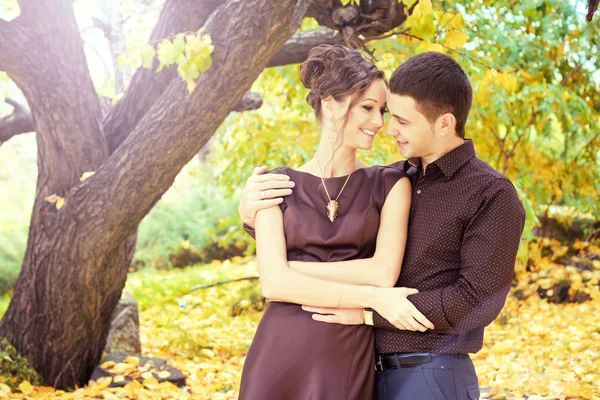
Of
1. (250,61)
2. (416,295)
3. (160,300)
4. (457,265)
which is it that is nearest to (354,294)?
(416,295)

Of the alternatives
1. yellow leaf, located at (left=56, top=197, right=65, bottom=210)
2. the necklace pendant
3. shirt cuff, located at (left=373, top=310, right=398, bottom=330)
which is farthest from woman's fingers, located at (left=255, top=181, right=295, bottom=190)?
yellow leaf, located at (left=56, top=197, right=65, bottom=210)

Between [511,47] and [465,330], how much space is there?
435 cm

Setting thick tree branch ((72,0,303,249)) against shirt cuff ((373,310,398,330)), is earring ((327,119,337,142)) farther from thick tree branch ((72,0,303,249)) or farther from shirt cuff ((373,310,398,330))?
thick tree branch ((72,0,303,249))

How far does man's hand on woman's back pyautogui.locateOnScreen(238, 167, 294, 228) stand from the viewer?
2209 millimetres

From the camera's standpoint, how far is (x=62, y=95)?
4.49m

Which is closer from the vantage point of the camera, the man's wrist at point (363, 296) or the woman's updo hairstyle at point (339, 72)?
the man's wrist at point (363, 296)

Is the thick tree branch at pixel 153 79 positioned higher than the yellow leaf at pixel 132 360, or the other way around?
the thick tree branch at pixel 153 79

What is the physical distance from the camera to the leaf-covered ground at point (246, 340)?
14.4 ft

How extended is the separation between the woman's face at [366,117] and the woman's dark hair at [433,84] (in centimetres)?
12

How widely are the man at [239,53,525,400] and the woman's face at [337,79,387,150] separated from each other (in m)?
0.08

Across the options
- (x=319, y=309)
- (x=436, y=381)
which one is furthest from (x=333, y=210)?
(x=436, y=381)

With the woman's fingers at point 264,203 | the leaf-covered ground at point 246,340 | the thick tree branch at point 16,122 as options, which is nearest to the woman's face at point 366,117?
the woman's fingers at point 264,203

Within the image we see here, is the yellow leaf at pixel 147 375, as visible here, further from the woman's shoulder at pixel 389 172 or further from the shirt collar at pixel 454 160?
the shirt collar at pixel 454 160

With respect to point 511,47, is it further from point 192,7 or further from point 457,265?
point 457,265
